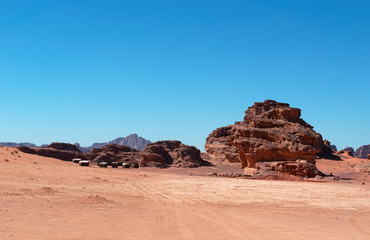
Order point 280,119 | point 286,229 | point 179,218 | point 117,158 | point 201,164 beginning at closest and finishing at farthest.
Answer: point 286,229 → point 179,218 → point 280,119 → point 201,164 → point 117,158

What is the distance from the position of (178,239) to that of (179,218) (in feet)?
8.16

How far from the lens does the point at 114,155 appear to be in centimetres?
5281

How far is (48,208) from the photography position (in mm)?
9328

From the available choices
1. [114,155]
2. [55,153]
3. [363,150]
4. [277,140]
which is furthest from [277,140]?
[363,150]

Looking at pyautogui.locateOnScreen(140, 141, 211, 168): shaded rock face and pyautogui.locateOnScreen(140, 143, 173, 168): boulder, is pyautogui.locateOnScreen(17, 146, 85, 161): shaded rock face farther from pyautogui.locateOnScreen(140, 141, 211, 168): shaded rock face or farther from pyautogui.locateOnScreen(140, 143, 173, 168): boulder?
pyautogui.locateOnScreen(140, 141, 211, 168): shaded rock face

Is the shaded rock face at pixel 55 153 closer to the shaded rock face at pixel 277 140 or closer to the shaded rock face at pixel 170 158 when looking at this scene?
the shaded rock face at pixel 170 158

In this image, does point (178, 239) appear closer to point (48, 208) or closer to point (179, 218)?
point (179, 218)

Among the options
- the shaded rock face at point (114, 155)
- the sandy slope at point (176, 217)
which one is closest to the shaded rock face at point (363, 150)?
the shaded rock face at point (114, 155)

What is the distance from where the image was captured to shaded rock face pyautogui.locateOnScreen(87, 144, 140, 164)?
51250mm

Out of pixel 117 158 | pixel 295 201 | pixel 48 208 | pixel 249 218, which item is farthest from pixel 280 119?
pixel 117 158

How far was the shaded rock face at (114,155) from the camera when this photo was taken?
51.2 metres

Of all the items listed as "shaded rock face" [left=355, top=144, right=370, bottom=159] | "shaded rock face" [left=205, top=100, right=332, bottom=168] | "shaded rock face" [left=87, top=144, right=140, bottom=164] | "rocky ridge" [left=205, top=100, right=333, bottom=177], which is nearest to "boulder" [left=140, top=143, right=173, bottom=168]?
"shaded rock face" [left=87, top=144, right=140, bottom=164]

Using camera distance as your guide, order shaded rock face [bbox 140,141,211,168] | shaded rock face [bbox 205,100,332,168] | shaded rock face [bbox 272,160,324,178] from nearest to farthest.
A: 1. shaded rock face [bbox 272,160,324,178]
2. shaded rock face [bbox 205,100,332,168]
3. shaded rock face [bbox 140,141,211,168]

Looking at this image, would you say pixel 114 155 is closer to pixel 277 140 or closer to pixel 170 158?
pixel 170 158
